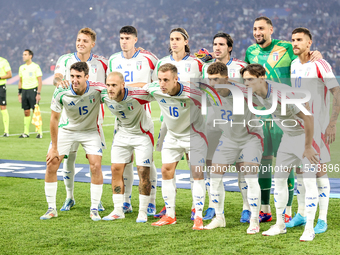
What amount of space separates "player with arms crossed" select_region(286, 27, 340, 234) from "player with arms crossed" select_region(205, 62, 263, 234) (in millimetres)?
574

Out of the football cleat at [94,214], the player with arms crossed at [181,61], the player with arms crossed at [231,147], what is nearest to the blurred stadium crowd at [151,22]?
the player with arms crossed at [181,61]

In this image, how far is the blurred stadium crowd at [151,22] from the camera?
3077cm

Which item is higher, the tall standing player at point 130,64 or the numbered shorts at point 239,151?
the tall standing player at point 130,64

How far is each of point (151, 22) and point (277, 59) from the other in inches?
1328

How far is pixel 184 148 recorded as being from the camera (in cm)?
450

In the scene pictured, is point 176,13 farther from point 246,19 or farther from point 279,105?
point 279,105

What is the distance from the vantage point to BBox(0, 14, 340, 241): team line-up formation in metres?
4.04

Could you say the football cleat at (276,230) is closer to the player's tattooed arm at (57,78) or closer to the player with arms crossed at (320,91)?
the player with arms crossed at (320,91)

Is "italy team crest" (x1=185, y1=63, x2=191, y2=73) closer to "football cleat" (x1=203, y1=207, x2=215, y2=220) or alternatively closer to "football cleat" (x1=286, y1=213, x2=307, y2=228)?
"football cleat" (x1=203, y1=207, x2=215, y2=220)

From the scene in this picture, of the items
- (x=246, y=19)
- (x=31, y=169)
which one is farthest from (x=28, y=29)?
Answer: (x=31, y=169)

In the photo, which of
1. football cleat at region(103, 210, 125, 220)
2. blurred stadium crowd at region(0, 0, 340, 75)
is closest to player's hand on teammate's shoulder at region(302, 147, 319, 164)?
football cleat at region(103, 210, 125, 220)

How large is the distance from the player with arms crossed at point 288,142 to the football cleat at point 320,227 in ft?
0.69

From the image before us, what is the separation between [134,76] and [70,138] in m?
1.06

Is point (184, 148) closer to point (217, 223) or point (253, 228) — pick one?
point (217, 223)
